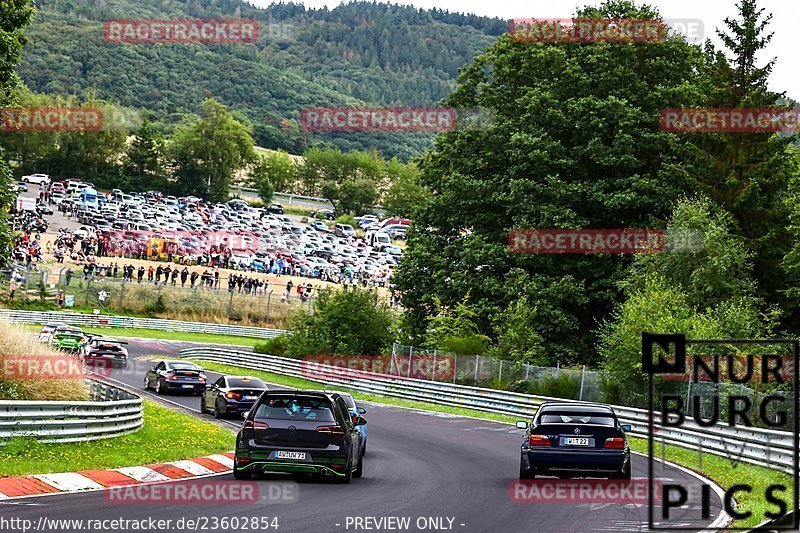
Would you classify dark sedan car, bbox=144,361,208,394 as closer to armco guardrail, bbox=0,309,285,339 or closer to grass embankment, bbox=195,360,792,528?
grass embankment, bbox=195,360,792,528

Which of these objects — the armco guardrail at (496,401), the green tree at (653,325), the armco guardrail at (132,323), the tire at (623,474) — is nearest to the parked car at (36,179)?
the armco guardrail at (132,323)

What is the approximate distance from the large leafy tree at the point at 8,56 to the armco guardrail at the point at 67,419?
1086 cm

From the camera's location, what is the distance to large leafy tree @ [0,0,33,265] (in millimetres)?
31078

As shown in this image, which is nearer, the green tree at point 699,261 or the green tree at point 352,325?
the green tree at point 699,261

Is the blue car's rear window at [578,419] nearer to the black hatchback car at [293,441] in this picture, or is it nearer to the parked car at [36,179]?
the black hatchback car at [293,441]

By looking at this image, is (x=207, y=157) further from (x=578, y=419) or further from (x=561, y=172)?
(x=578, y=419)

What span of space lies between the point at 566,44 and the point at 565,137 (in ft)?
14.1

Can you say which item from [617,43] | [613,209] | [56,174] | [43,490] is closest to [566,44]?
[617,43]

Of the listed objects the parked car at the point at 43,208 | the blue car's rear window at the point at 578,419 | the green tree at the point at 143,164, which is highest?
the green tree at the point at 143,164

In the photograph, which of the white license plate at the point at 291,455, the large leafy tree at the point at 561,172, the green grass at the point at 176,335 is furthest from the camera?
the green grass at the point at 176,335

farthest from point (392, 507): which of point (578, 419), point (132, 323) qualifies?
point (132, 323)

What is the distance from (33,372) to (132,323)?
55029mm

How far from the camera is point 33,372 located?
843 inches

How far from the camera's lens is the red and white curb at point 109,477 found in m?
14.7
